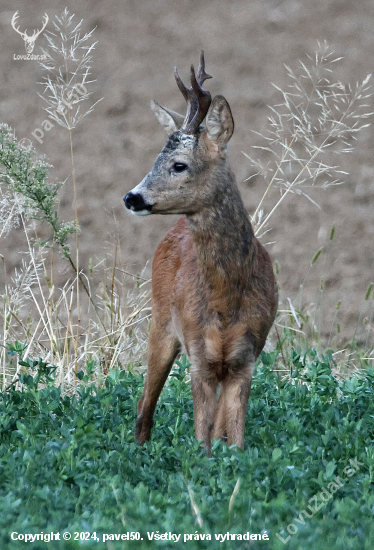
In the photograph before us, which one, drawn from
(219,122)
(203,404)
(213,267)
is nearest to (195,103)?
(219,122)

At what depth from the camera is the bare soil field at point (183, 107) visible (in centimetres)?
740

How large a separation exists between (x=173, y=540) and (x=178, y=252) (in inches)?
92.2

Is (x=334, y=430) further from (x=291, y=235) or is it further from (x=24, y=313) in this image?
(x=24, y=313)

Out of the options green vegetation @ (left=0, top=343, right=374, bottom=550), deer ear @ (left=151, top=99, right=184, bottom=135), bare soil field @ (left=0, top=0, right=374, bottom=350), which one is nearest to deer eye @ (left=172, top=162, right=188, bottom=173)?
deer ear @ (left=151, top=99, right=184, bottom=135)

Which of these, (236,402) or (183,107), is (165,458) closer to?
(236,402)

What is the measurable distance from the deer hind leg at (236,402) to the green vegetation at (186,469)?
0.34ft

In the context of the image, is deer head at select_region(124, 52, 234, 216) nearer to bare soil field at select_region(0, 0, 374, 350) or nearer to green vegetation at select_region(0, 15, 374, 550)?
green vegetation at select_region(0, 15, 374, 550)

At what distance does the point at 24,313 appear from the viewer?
24.5ft

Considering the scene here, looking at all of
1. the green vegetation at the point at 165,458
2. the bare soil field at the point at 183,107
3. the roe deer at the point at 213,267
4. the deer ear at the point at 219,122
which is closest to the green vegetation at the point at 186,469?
the green vegetation at the point at 165,458

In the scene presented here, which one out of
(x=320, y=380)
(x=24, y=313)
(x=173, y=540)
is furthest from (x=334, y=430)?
(x=24, y=313)

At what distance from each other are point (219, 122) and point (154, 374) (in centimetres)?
160

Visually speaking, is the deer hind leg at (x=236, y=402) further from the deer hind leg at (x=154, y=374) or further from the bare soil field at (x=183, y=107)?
the bare soil field at (x=183, y=107)

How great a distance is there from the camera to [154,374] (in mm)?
5055

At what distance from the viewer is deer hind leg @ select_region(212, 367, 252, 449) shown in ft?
14.7
